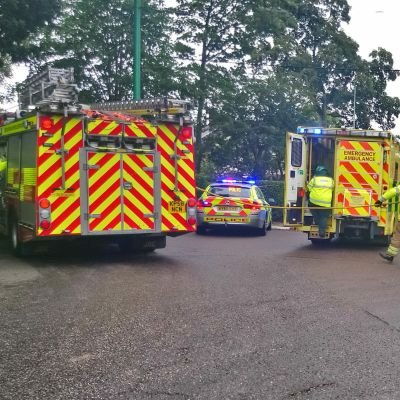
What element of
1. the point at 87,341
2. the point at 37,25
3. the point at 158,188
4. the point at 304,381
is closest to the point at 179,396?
the point at 304,381

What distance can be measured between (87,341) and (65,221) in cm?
417

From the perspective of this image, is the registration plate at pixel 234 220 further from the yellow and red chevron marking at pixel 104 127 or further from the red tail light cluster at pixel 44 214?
the red tail light cluster at pixel 44 214

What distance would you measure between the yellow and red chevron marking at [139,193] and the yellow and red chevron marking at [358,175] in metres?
4.57

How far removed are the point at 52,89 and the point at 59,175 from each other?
2058 millimetres

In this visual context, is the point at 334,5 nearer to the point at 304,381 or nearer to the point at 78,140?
the point at 78,140

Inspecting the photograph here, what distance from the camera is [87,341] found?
16.2 ft

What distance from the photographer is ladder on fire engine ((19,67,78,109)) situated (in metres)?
8.91

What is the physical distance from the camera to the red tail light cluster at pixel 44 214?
28.4 feet

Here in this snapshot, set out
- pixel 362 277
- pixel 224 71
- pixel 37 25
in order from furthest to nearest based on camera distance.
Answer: pixel 224 71
pixel 37 25
pixel 362 277

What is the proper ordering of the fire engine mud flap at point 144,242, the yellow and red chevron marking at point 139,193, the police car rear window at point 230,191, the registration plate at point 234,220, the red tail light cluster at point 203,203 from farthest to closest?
the police car rear window at point 230,191
the red tail light cluster at point 203,203
the registration plate at point 234,220
the fire engine mud flap at point 144,242
the yellow and red chevron marking at point 139,193

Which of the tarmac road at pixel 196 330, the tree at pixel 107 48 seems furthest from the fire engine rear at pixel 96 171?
the tree at pixel 107 48

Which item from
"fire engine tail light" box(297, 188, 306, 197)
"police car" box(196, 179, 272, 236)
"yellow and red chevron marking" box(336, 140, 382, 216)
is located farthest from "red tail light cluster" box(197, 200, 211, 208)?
"yellow and red chevron marking" box(336, 140, 382, 216)

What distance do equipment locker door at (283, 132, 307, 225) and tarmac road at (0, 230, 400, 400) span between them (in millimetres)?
2584

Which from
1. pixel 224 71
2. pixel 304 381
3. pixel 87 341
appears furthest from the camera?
pixel 224 71
